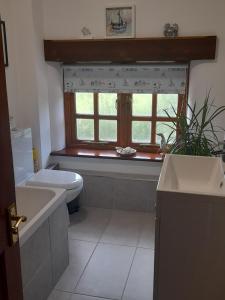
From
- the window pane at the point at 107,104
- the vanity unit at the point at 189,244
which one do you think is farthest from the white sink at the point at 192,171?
the window pane at the point at 107,104

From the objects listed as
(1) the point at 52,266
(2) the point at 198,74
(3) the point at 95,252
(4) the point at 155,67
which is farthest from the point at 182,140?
(1) the point at 52,266

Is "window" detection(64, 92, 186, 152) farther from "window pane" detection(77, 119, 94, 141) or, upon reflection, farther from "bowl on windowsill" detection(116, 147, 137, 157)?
"bowl on windowsill" detection(116, 147, 137, 157)

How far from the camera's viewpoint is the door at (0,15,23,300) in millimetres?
1014

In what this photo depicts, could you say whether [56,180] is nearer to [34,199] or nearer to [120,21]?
[34,199]

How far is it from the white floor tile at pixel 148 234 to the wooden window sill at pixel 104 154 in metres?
0.59

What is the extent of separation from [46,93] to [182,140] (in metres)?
1.52

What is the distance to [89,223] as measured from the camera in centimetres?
311

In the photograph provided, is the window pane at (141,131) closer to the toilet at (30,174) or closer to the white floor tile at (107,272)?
the toilet at (30,174)

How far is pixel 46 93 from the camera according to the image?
10.7 ft

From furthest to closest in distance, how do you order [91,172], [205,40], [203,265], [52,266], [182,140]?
[91,172], [205,40], [182,140], [52,266], [203,265]

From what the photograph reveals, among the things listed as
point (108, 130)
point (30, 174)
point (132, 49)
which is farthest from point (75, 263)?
point (132, 49)

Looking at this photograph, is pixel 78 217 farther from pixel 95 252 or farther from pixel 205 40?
pixel 205 40

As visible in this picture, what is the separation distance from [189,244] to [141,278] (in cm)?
85

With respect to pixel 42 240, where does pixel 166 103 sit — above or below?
above
